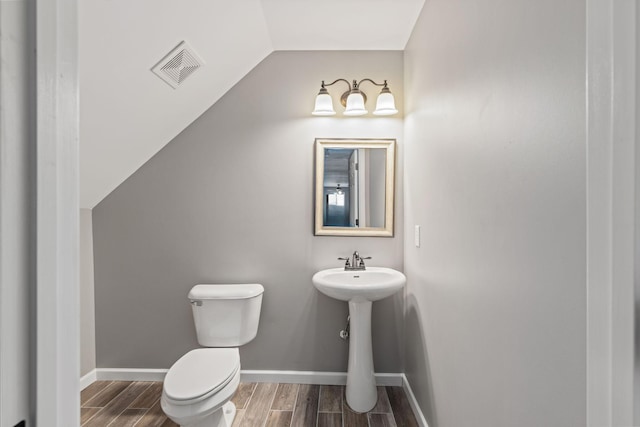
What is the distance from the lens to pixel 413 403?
6.83 ft

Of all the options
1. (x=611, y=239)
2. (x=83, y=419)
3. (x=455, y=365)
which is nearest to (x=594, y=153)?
(x=611, y=239)

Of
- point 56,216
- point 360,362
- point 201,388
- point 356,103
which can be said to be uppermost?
point 356,103

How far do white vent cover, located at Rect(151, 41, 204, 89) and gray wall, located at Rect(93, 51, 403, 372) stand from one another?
445 mm

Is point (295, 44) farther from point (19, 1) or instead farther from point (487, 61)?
point (19, 1)

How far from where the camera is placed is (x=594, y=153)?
0.51 m

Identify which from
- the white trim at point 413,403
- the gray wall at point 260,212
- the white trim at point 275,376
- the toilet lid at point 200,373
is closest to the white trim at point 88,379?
the white trim at point 275,376

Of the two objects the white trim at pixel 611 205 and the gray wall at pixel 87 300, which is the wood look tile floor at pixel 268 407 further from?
the white trim at pixel 611 205

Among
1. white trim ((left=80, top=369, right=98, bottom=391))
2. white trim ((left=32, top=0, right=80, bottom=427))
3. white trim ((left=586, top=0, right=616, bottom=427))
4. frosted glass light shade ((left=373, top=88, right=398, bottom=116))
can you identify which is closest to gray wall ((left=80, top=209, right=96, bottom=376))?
white trim ((left=80, top=369, right=98, bottom=391))

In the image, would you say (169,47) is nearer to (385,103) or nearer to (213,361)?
(385,103)

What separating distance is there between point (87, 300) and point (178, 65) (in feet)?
5.69

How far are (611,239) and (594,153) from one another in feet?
0.42

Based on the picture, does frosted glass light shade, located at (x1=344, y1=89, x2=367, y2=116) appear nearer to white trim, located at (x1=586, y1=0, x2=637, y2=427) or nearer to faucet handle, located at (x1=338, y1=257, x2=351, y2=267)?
faucet handle, located at (x1=338, y1=257, x2=351, y2=267)

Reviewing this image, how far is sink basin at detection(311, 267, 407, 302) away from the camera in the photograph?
1.93 meters

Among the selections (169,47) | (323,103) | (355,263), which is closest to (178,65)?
(169,47)
